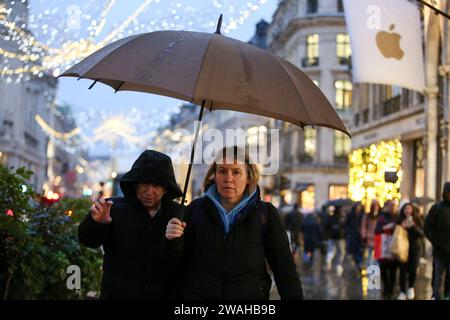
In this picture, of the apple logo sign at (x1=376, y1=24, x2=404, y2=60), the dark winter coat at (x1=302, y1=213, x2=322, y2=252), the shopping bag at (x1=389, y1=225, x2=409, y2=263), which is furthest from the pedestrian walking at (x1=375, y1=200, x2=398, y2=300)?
the dark winter coat at (x1=302, y1=213, x2=322, y2=252)

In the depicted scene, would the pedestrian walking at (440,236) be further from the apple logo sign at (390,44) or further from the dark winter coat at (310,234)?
the dark winter coat at (310,234)

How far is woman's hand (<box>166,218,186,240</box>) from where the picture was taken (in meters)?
4.99

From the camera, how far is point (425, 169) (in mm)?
30625

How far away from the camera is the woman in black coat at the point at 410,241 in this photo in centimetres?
1466

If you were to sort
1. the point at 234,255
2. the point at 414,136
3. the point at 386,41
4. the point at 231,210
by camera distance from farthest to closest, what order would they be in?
the point at 414,136 < the point at 386,41 < the point at 231,210 < the point at 234,255

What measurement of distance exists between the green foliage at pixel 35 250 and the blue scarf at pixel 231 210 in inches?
128

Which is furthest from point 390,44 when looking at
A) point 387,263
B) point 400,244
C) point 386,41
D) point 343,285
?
point 343,285

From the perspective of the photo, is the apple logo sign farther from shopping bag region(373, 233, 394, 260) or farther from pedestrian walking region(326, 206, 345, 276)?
pedestrian walking region(326, 206, 345, 276)

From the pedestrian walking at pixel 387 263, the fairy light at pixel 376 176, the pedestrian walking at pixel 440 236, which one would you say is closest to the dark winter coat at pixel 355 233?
the fairy light at pixel 376 176

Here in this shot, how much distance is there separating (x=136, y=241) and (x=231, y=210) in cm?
64

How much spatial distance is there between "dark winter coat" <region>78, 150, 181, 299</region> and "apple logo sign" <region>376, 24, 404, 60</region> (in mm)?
11318

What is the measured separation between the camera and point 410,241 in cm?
1487

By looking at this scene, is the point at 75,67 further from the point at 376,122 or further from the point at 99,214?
the point at 376,122

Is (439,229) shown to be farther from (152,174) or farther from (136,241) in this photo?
(136,241)
